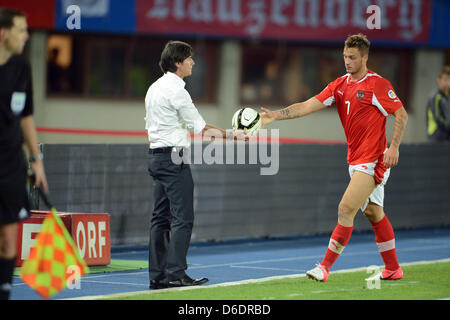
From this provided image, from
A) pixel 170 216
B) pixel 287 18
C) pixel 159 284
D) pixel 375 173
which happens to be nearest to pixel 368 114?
pixel 375 173

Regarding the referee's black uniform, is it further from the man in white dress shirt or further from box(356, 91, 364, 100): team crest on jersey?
box(356, 91, 364, 100): team crest on jersey

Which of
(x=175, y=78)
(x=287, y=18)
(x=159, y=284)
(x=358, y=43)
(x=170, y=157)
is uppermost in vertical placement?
(x=287, y=18)

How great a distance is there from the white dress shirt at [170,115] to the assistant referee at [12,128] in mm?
2323

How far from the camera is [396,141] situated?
30.3 feet

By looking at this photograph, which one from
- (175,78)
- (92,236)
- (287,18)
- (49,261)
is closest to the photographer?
(49,261)

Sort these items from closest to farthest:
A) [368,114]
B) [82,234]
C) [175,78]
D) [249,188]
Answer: [175,78] → [368,114] → [82,234] → [249,188]

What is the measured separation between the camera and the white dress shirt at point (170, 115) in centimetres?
897

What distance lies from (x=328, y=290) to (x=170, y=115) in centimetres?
222

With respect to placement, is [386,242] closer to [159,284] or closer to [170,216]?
[170,216]

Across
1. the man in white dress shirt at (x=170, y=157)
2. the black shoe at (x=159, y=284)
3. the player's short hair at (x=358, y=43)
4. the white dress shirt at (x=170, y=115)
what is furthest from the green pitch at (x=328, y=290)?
the player's short hair at (x=358, y=43)

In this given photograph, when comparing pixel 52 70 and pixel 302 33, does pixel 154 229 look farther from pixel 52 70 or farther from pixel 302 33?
pixel 302 33

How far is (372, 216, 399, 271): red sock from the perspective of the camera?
9.63 meters

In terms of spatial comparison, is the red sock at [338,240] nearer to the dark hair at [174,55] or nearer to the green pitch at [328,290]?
the green pitch at [328,290]
